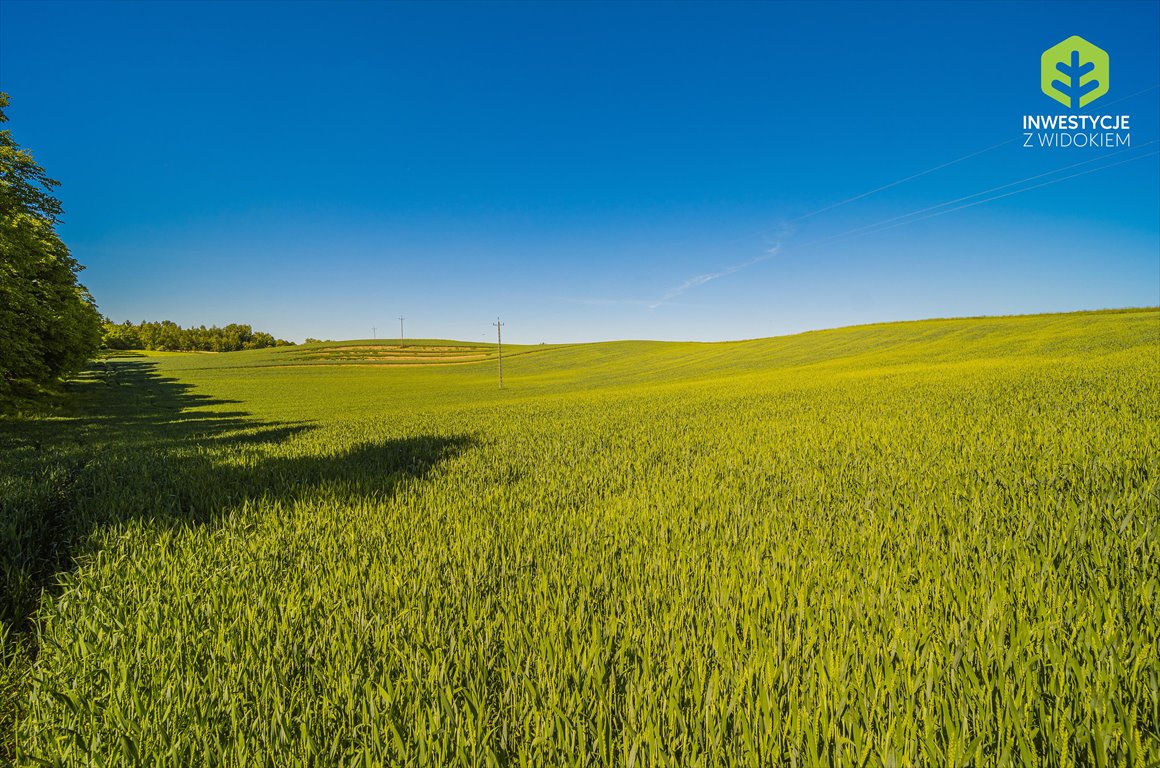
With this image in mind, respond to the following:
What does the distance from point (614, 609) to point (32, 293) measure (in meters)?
26.2

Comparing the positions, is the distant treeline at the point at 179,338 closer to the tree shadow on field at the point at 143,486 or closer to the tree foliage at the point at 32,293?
the tree foliage at the point at 32,293

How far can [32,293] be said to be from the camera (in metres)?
17.1

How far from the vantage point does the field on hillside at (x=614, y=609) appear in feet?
5.74

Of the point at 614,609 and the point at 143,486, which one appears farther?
the point at 143,486

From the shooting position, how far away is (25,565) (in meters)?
4.12

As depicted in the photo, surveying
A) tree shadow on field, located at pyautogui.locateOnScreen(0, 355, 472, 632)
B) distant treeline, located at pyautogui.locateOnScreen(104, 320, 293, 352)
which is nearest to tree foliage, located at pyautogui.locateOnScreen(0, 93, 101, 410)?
tree shadow on field, located at pyautogui.locateOnScreen(0, 355, 472, 632)

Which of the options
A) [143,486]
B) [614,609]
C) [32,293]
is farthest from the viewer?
[32,293]

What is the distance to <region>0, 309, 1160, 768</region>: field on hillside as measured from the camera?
5.74 feet

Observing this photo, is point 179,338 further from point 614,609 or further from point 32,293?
point 614,609

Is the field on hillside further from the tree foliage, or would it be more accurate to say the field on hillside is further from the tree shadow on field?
the tree foliage

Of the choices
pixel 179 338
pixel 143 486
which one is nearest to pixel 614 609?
pixel 143 486

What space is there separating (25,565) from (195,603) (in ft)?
9.04

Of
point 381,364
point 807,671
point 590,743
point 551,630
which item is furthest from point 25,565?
point 381,364

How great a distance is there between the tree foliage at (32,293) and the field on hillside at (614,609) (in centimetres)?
1207
